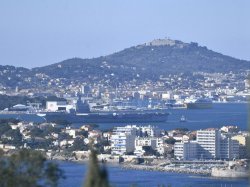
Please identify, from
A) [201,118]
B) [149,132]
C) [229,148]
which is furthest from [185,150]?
[201,118]

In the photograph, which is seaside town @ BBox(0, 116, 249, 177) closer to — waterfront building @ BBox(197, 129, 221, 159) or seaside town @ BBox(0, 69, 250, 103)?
waterfront building @ BBox(197, 129, 221, 159)

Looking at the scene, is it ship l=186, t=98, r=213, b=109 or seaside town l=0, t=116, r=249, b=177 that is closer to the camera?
seaside town l=0, t=116, r=249, b=177

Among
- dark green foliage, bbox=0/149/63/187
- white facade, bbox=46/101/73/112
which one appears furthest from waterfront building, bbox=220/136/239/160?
white facade, bbox=46/101/73/112

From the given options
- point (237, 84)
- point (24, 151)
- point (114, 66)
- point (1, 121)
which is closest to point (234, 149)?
point (1, 121)

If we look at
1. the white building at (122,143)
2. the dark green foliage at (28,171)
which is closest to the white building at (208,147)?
the white building at (122,143)

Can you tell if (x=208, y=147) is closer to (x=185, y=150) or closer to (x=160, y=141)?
(x=185, y=150)

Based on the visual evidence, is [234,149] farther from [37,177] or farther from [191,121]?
[37,177]
